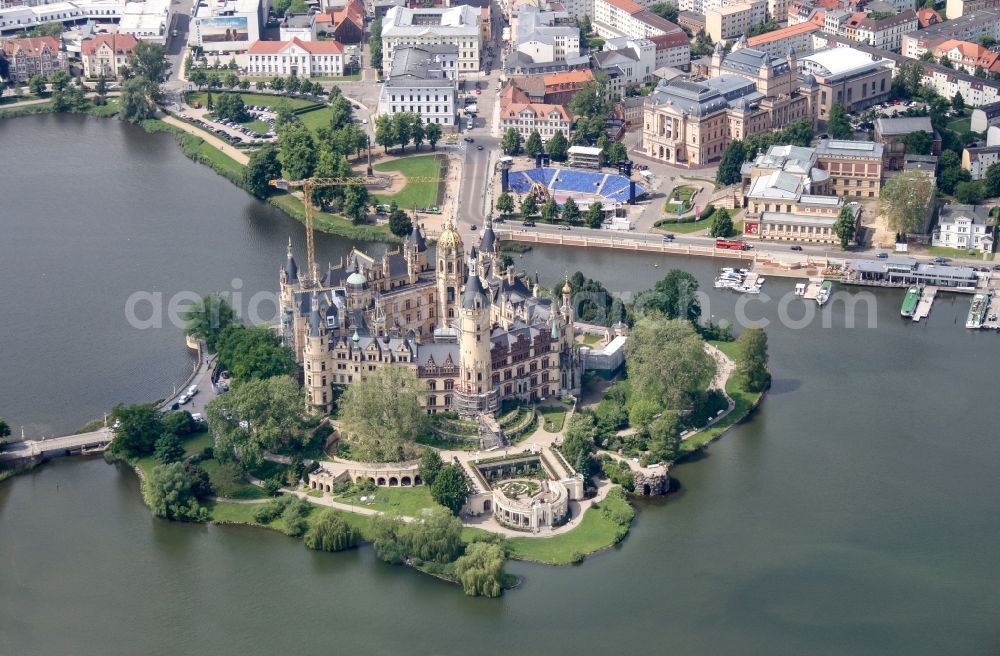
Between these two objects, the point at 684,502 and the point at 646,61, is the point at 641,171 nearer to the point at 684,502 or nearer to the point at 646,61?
the point at 646,61

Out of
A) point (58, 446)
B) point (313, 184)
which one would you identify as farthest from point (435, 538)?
point (313, 184)

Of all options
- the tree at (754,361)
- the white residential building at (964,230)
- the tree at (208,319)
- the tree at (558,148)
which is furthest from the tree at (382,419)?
the tree at (558,148)

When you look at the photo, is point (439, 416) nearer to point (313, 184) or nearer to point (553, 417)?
point (553, 417)

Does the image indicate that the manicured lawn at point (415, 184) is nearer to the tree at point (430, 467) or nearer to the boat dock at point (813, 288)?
the boat dock at point (813, 288)

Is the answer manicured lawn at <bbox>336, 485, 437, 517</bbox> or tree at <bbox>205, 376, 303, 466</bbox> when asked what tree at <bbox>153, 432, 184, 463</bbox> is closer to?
tree at <bbox>205, 376, 303, 466</bbox>

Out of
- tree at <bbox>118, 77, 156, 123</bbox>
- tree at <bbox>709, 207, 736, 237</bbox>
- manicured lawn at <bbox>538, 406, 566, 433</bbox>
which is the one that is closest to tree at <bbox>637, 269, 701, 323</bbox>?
manicured lawn at <bbox>538, 406, 566, 433</bbox>

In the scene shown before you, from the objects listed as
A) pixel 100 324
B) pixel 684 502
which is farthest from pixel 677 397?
pixel 100 324
